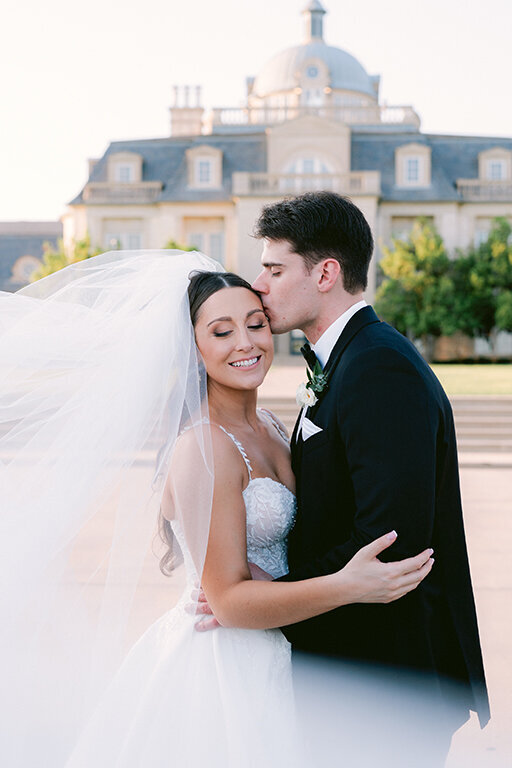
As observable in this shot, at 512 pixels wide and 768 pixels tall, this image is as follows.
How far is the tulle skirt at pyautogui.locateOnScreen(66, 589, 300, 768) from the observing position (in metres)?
2.31

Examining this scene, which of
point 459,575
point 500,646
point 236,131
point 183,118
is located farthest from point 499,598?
point 183,118

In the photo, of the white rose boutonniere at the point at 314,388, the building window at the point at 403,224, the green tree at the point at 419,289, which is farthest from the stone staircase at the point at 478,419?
the building window at the point at 403,224

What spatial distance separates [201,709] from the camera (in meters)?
2.35

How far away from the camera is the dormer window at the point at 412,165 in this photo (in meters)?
37.5

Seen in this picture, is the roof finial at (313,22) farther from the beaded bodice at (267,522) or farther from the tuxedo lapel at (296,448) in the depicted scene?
the beaded bodice at (267,522)

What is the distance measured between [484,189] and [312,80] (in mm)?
24167

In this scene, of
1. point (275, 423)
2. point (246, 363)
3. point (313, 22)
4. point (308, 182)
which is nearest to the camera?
point (246, 363)

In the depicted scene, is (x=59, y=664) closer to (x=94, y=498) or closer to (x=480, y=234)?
(x=94, y=498)

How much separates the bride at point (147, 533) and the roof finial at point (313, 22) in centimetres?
6686

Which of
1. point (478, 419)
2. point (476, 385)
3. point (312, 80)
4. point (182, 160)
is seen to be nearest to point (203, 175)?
point (182, 160)

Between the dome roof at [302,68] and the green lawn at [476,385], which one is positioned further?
the dome roof at [302,68]

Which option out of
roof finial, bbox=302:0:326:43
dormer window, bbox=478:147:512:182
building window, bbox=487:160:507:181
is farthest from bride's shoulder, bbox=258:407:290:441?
roof finial, bbox=302:0:326:43

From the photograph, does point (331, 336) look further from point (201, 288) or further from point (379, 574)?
point (379, 574)

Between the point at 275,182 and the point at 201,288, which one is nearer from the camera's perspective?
the point at 201,288
